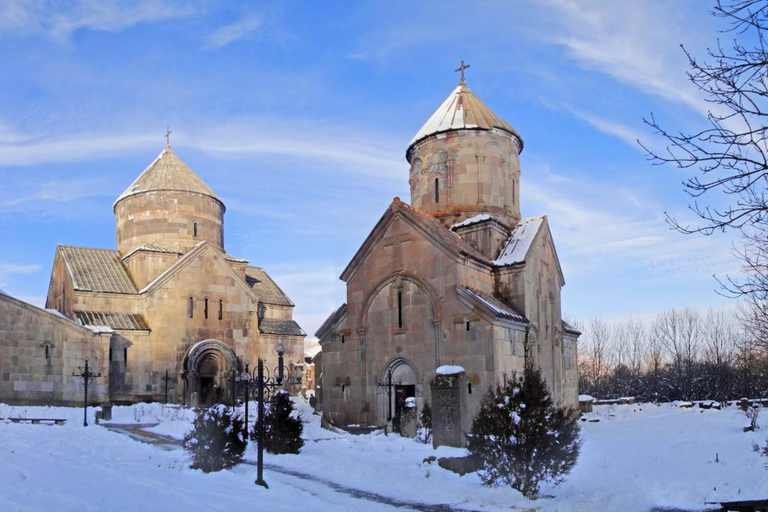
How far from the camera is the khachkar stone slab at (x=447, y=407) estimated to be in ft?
44.7

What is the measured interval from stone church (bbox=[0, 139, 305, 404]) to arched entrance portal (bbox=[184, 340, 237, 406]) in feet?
0.13

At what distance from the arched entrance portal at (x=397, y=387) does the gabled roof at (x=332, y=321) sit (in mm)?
2230

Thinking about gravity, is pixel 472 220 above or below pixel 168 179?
below

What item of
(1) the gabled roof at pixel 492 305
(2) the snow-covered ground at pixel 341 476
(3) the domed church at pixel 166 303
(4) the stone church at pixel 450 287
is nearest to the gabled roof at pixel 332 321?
(4) the stone church at pixel 450 287

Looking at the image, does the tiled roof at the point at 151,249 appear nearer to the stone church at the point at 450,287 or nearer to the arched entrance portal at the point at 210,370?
the arched entrance portal at the point at 210,370

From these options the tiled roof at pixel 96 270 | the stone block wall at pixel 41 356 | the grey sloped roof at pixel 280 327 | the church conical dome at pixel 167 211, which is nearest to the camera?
the stone block wall at pixel 41 356

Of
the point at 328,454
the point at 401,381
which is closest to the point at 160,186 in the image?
the point at 401,381

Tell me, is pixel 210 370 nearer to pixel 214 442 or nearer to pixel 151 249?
pixel 151 249

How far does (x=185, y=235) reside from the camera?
87.4 ft

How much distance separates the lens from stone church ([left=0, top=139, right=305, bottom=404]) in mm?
21391

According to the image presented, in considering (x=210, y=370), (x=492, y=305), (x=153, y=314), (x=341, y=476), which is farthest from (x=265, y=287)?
(x=341, y=476)

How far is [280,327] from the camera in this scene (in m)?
27.9

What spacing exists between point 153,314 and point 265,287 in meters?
6.31

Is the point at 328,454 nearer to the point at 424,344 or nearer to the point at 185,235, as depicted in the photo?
the point at 424,344
